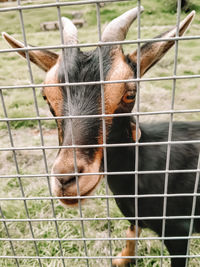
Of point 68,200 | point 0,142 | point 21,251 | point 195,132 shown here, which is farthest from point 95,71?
point 0,142

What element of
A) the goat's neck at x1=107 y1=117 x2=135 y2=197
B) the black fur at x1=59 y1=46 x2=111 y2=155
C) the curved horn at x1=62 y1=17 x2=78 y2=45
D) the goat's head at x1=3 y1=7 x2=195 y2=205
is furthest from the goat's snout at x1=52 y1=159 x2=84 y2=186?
the curved horn at x1=62 y1=17 x2=78 y2=45

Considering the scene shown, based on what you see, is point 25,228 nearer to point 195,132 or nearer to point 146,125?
point 146,125

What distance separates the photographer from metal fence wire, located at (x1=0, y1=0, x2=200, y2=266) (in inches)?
44.6

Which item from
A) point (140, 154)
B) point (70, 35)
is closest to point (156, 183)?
point (140, 154)

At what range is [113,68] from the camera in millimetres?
1784

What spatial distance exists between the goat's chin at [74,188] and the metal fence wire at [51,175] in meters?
0.06

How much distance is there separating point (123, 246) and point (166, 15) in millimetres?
10995

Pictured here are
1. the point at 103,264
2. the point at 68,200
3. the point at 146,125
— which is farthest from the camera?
the point at 146,125

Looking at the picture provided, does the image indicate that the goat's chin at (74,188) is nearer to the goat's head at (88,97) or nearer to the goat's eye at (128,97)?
the goat's head at (88,97)

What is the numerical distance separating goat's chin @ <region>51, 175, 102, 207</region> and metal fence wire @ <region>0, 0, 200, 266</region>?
0.19 feet

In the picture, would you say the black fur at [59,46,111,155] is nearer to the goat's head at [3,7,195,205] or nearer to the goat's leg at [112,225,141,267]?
the goat's head at [3,7,195,205]

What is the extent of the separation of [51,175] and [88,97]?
1.96 ft

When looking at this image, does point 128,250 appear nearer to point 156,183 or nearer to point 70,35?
point 156,183

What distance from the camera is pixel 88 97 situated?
5.50 feet
